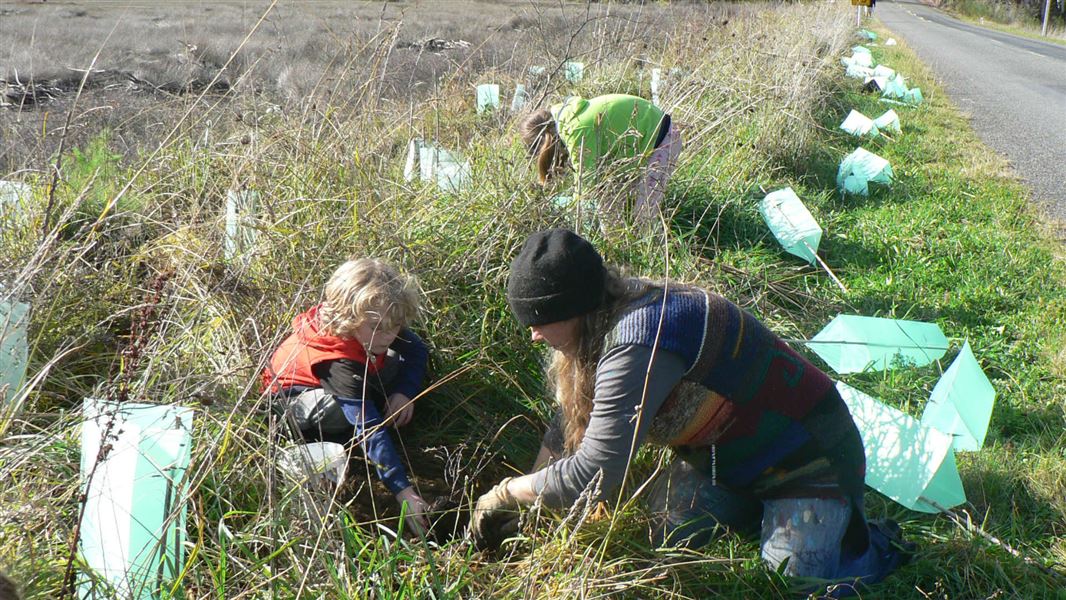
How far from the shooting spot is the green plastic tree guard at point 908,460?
2.31 metres

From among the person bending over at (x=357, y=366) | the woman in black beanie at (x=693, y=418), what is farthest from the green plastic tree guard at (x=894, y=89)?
the person bending over at (x=357, y=366)

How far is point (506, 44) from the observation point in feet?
34.1

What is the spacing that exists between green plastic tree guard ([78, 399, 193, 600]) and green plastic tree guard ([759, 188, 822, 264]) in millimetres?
3044

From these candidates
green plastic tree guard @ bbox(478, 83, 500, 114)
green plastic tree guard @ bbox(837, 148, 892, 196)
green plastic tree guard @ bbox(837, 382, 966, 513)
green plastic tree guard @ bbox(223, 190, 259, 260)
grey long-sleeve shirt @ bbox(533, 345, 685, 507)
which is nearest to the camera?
grey long-sleeve shirt @ bbox(533, 345, 685, 507)

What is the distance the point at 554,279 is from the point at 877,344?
182cm

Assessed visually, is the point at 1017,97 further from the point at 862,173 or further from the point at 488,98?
the point at 488,98

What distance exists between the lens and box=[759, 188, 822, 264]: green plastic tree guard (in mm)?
4023

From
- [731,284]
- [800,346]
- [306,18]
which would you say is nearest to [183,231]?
[731,284]

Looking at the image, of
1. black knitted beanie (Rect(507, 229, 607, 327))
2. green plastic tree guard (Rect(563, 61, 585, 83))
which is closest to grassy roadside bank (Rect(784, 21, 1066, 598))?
black knitted beanie (Rect(507, 229, 607, 327))

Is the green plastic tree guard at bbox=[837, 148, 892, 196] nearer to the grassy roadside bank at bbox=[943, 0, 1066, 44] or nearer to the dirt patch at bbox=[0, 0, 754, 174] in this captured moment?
the dirt patch at bbox=[0, 0, 754, 174]

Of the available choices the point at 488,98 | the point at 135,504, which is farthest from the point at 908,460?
the point at 488,98

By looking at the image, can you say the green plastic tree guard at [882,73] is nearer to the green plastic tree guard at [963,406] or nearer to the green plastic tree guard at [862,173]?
the green plastic tree guard at [862,173]

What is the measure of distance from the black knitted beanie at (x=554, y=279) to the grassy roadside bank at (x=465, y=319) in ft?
0.59

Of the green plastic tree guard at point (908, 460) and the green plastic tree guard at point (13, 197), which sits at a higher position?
the green plastic tree guard at point (13, 197)
